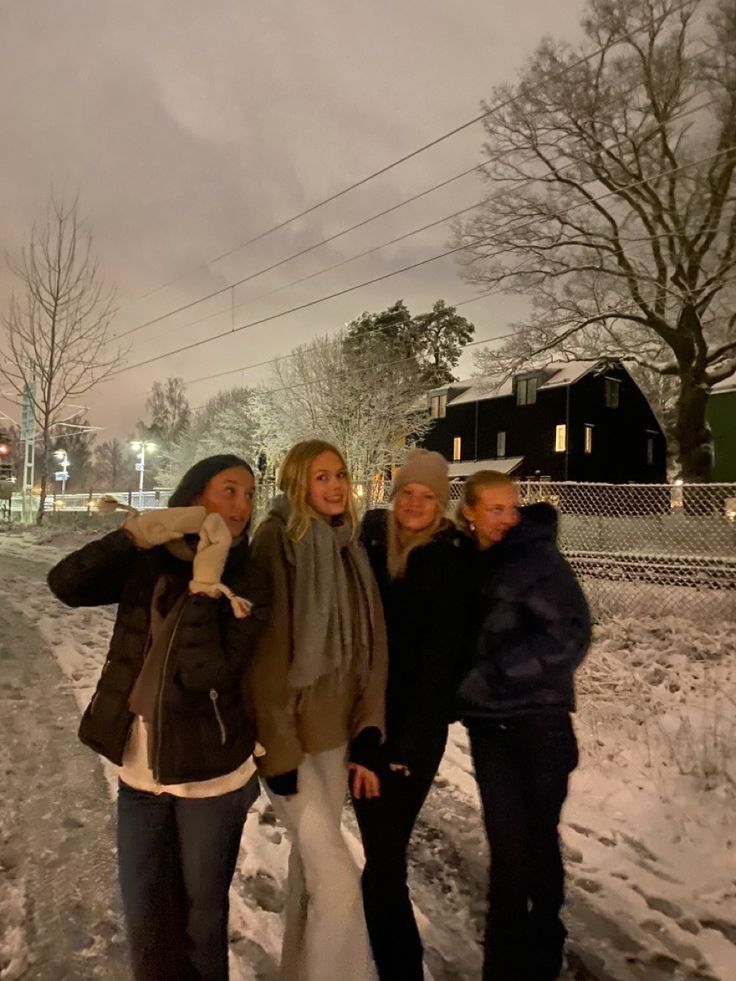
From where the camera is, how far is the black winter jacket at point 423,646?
2.19m

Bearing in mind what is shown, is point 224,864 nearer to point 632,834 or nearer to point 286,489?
point 286,489

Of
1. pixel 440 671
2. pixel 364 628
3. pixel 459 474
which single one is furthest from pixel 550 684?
pixel 459 474

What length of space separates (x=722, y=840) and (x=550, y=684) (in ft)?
6.80

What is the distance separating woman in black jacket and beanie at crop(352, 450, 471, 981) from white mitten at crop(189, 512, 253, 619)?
61 centimetres

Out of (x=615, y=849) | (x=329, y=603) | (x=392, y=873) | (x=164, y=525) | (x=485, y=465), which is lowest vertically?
(x=615, y=849)

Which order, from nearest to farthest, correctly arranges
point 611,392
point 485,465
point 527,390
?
point 527,390 < point 611,392 < point 485,465

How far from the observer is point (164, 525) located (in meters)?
1.93

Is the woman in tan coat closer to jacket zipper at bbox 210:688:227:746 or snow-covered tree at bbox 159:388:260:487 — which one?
jacket zipper at bbox 210:688:227:746

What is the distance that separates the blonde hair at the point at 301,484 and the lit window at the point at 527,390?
1296 inches

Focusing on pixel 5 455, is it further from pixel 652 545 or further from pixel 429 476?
pixel 429 476

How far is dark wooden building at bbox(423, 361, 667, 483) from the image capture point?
109 ft

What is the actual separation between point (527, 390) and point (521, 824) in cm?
3340

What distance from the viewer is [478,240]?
17.4 meters

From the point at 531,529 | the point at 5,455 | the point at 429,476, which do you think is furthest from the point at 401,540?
the point at 5,455
